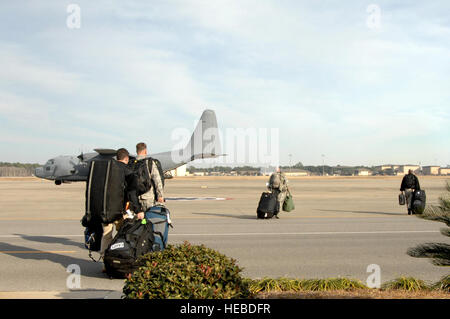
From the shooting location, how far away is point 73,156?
38.7 m

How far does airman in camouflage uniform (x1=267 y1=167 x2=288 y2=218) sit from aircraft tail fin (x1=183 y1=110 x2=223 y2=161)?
74.1 ft

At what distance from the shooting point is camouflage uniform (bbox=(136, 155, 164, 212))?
7.38 m

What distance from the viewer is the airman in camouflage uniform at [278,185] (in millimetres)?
15578

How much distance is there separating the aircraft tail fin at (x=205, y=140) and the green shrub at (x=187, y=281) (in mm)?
34216

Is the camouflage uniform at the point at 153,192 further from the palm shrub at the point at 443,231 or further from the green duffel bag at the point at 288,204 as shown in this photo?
the green duffel bag at the point at 288,204

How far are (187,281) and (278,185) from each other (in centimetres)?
1230

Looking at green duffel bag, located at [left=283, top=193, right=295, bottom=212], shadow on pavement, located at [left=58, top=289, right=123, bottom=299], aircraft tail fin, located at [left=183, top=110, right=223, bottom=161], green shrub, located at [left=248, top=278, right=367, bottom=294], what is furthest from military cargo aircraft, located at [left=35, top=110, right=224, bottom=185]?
green shrub, located at [left=248, top=278, right=367, bottom=294]

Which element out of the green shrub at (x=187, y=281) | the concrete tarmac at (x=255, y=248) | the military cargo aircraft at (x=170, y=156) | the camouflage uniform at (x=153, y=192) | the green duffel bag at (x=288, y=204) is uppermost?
the military cargo aircraft at (x=170, y=156)

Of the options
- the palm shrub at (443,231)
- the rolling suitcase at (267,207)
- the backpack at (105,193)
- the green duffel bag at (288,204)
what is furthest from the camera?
the rolling suitcase at (267,207)

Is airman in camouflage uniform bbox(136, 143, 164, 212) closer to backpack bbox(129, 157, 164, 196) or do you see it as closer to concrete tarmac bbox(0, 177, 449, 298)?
backpack bbox(129, 157, 164, 196)

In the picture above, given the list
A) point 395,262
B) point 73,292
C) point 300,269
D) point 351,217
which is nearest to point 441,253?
point 300,269

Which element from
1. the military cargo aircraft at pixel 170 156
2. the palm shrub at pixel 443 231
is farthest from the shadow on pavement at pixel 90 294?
the military cargo aircraft at pixel 170 156

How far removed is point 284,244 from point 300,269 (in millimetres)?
2652

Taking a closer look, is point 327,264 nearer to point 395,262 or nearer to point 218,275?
point 395,262
